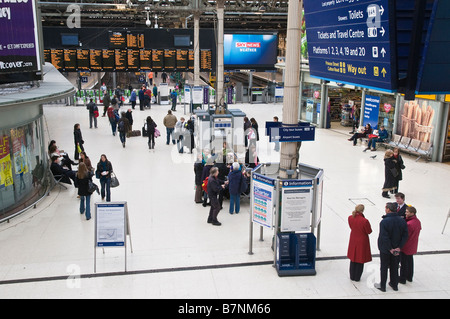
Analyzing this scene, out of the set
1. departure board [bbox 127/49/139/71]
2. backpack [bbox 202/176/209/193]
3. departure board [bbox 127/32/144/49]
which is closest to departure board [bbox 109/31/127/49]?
departure board [bbox 127/32/144/49]

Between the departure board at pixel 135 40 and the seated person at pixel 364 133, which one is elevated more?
the departure board at pixel 135 40

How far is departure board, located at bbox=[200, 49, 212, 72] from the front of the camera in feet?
103

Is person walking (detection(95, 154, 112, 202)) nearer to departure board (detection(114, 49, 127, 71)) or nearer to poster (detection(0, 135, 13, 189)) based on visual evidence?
poster (detection(0, 135, 13, 189))

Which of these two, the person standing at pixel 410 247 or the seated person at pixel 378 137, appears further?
the seated person at pixel 378 137

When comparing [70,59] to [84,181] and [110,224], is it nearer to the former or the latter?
[84,181]

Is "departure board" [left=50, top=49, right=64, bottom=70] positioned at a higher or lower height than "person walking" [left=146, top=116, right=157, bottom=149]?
higher

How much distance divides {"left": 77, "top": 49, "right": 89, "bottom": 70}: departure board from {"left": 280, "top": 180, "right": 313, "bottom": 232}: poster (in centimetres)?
2415

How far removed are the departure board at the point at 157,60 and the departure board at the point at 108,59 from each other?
2.54m

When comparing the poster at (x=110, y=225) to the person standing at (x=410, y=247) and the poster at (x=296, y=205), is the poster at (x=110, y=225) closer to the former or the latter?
the poster at (x=296, y=205)

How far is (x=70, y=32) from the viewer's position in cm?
2895

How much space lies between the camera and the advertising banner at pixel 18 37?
10.7m

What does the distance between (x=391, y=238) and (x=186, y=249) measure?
3849mm

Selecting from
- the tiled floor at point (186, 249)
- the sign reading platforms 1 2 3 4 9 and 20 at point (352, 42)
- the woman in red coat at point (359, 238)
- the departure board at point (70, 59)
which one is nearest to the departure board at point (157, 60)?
the departure board at point (70, 59)

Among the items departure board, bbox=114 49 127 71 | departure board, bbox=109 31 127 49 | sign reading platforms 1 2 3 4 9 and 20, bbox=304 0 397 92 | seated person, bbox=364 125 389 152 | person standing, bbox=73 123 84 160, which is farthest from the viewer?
departure board, bbox=114 49 127 71
